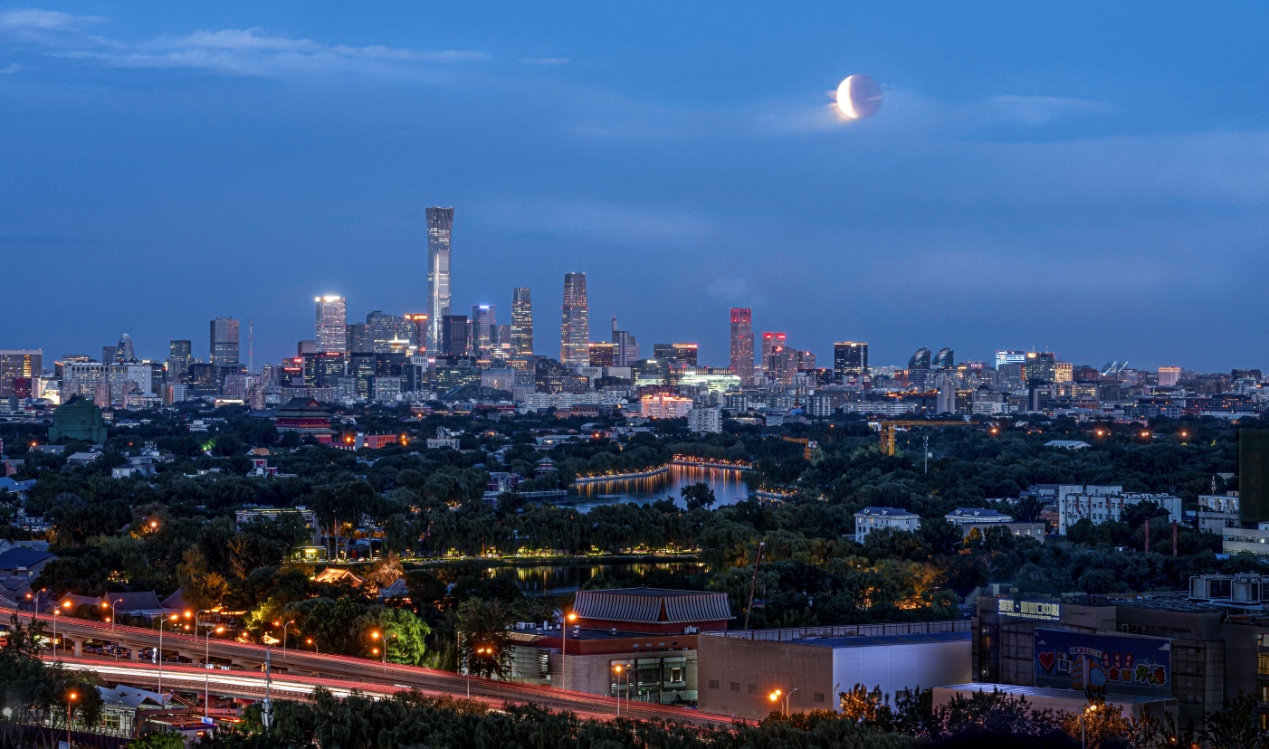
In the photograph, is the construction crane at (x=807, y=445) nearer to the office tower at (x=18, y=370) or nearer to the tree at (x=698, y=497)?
the tree at (x=698, y=497)

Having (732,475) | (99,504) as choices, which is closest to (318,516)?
(99,504)

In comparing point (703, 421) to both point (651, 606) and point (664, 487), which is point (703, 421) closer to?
point (664, 487)

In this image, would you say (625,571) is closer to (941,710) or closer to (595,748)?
(941,710)

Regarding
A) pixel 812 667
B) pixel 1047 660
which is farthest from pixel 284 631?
pixel 1047 660

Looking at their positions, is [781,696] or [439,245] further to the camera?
[439,245]

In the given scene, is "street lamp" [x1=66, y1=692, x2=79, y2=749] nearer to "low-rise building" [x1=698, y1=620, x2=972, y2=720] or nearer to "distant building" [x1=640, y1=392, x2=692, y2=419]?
"low-rise building" [x1=698, y1=620, x2=972, y2=720]

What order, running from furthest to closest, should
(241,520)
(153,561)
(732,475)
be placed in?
(732,475) < (241,520) < (153,561)

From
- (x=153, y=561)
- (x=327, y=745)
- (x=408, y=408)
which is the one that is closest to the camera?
(x=327, y=745)
